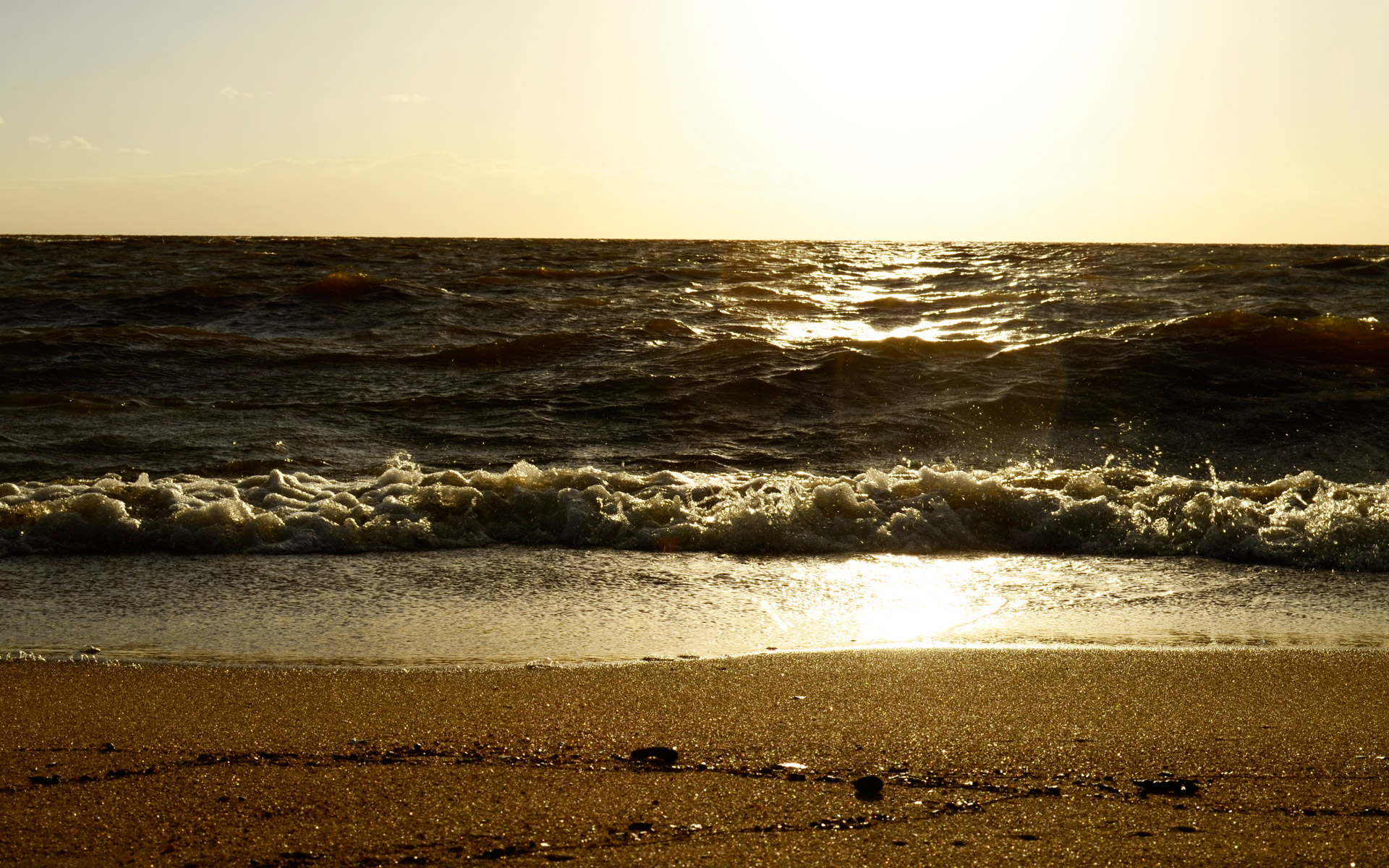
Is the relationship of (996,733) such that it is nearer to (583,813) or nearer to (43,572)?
(583,813)

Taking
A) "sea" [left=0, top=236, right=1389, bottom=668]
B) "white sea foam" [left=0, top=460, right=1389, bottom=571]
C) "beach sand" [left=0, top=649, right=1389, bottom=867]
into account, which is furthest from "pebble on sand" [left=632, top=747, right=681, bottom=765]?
"white sea foam" [left=0, top=460, right=1389, bottom=571]

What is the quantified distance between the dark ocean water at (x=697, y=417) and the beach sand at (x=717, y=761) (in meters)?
1.82

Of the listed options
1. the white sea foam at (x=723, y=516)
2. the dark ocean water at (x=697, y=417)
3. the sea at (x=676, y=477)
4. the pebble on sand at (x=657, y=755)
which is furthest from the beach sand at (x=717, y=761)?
the dark ocean water at (x=697, y=417)

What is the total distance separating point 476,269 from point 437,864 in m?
19.5

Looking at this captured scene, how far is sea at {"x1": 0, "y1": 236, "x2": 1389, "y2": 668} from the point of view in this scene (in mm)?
3773

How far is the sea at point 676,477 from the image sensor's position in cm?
377

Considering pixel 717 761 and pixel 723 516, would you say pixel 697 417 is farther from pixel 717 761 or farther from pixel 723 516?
pixel 717 761

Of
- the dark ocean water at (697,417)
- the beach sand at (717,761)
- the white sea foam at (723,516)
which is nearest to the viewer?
the beach sand at (717,761)

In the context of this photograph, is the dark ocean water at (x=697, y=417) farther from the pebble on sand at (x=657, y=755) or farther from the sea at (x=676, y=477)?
the pebble on sand at (x=657, y=755)

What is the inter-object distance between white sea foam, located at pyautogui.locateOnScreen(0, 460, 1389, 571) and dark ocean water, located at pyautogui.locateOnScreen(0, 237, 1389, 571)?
0.7 inches

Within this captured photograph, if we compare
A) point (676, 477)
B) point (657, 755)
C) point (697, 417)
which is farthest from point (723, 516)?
point (697, 417)

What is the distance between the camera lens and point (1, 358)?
400 inches

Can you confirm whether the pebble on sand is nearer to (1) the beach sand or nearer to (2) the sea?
(1) the beach sand

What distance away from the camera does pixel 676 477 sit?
19.4 ft
